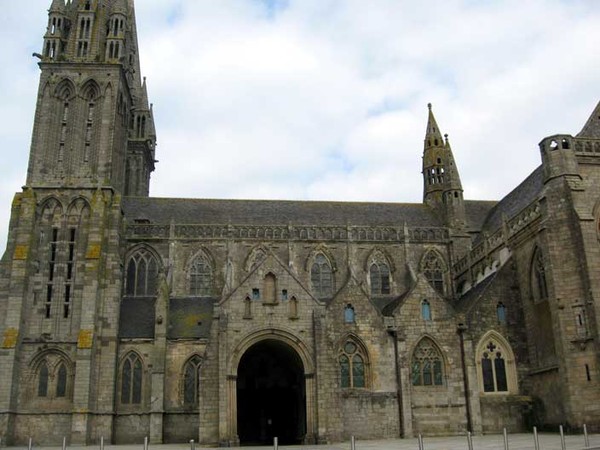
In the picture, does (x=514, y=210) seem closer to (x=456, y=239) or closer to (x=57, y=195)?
(x=456, y=239)

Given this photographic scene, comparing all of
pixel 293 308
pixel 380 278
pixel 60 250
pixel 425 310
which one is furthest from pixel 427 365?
pixel 60 250

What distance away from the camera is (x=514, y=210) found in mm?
43375

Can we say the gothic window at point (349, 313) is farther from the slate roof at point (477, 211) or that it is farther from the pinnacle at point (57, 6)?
the pinnacle at point (57, 6)

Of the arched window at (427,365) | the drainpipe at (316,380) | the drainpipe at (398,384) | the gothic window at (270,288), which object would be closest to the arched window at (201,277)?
the gothic window at (270,288)

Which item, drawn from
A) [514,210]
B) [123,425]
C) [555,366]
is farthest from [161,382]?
[514,210]

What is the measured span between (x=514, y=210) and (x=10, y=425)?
34.5 metres

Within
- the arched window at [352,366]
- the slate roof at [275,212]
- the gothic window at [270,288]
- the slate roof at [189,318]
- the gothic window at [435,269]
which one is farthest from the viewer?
the slate roof at [275,212]

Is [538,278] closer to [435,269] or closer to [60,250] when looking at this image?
[435,269]

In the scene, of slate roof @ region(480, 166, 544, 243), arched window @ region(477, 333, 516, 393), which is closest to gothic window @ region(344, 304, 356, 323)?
arched window @ region(477, 333, 516, 393)

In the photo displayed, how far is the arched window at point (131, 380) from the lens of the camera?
3922 cm

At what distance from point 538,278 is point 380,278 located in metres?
13.6

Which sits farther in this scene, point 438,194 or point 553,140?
point 438,194

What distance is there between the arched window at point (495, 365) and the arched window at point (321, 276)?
1303 centimetres

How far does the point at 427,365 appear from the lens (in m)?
35.9
